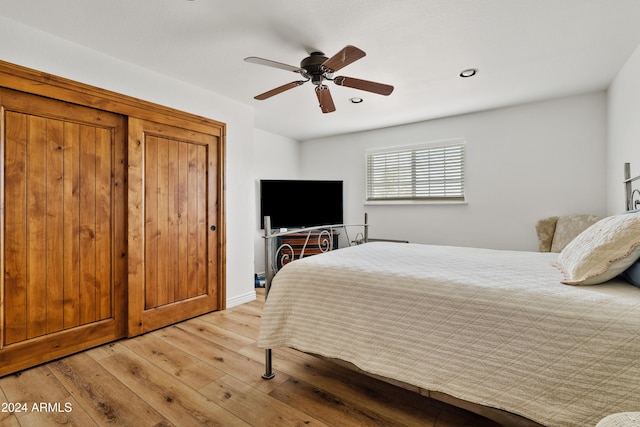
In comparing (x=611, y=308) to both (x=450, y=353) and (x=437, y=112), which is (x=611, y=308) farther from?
(x=437, y=112)

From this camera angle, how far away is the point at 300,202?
456cm

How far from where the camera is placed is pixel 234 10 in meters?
1.86

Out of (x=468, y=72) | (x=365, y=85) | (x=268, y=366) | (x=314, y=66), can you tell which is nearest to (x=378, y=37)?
(x=365, y=85)

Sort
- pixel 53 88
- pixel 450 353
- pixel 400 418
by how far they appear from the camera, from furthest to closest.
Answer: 1. pixel 53 88
2. pixel 400 418
3. pixel 450 353

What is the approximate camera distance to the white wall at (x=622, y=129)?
92.4 inches

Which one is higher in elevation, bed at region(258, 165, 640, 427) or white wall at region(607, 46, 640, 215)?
white wall at region(607, 46, 640, 215)

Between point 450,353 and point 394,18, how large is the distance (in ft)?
6.51

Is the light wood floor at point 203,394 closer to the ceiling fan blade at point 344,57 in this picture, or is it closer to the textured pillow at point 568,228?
the ceiling fan blade at point 344,57

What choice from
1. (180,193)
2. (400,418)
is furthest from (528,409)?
(180,193)

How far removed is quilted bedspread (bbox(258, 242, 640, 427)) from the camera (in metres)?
1.02

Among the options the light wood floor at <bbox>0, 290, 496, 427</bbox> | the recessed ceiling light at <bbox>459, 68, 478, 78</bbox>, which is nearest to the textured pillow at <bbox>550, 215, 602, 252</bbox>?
the recessed ceiling light at <bbox>459, 68, 478, 78</bbox>

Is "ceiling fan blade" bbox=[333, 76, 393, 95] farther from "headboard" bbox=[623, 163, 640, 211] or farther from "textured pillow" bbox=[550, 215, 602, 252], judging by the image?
"textured pillow" bbox=[550, 215, 602, 252]

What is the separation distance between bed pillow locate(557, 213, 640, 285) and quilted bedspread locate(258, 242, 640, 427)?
0.16ft

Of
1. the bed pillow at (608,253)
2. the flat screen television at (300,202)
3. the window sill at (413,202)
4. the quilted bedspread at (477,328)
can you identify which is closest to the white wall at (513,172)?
the window sill at (413,202)
